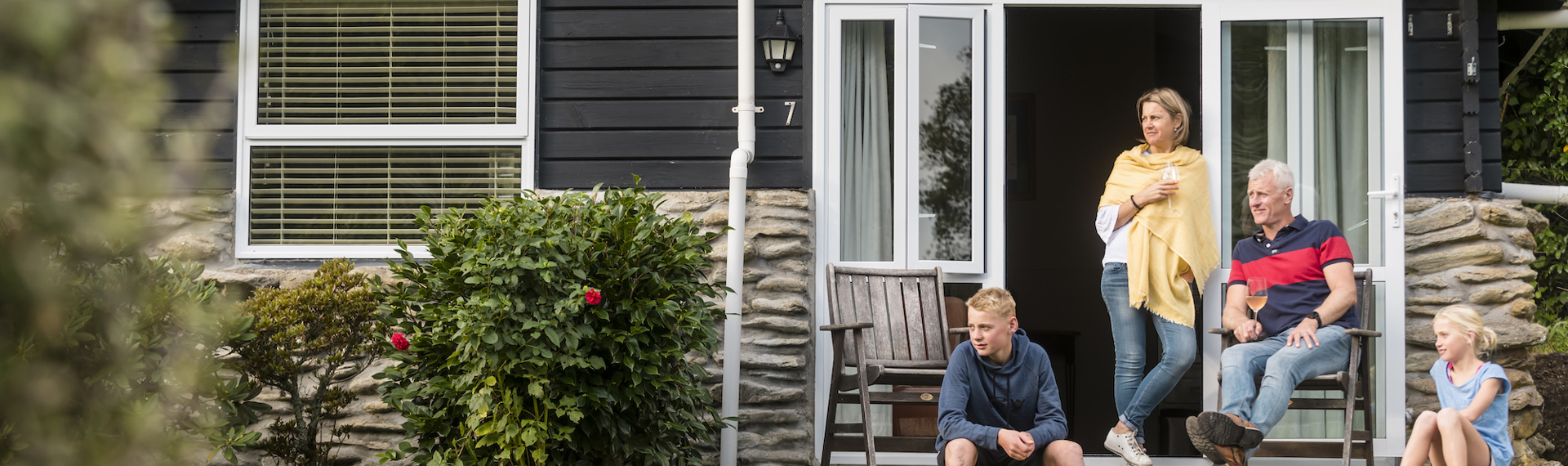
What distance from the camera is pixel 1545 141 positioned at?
6.08 m

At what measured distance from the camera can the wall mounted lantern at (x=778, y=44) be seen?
3.86m

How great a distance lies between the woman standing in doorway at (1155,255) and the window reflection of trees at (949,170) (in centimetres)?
54

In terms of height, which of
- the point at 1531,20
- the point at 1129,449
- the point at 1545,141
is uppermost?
the point at 1531,20

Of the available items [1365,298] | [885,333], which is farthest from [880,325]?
[1365,298]

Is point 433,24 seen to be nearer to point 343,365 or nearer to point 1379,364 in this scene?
point 343,365

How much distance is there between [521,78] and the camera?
158 inches

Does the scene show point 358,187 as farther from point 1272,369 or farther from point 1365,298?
point 1365,298

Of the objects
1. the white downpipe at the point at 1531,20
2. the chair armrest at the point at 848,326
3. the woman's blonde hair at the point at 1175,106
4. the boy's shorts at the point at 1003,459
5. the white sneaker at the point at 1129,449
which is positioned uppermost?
the white downpipe at the point at 1531,20

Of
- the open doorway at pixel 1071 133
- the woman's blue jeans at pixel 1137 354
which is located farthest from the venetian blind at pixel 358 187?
the open doorway at pixel 1071 133

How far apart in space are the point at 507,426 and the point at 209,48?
2.37 m

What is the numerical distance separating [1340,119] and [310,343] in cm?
395

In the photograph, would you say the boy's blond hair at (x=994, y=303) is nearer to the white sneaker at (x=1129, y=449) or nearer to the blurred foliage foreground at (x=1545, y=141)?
the white sneaker at (x=1129, y=449)

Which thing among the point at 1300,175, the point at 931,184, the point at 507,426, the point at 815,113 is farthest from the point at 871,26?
the point at 507,426

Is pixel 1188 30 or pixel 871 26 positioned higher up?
pixel 1188 30
